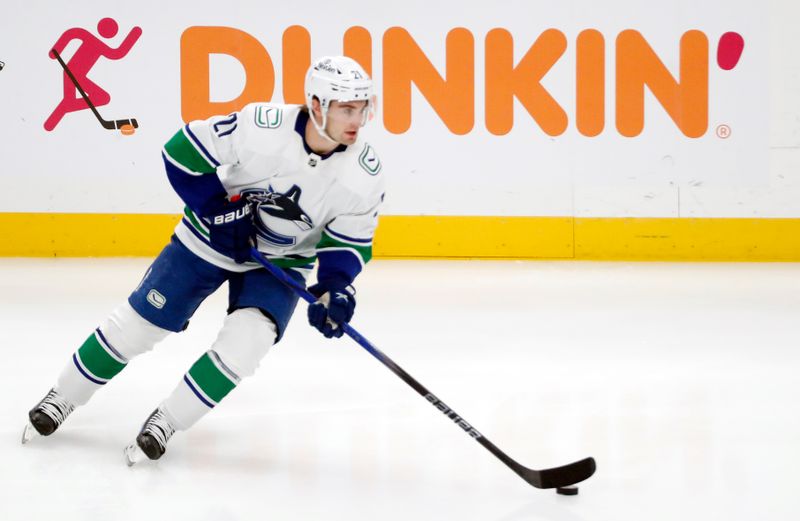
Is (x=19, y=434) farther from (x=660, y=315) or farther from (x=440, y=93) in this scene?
(x=440, y=93)

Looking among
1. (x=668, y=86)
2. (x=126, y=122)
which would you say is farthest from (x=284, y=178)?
(x=668, y=86)

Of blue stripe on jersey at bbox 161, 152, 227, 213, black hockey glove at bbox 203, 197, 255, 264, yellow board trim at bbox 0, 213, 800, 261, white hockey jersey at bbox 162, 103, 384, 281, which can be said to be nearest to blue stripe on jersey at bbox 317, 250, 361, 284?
white hockey jersey at bbox 162, 103, 384, 281

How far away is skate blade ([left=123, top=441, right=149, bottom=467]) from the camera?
2289 mm

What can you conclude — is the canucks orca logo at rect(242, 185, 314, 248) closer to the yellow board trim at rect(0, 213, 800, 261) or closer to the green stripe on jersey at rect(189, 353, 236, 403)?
the green stripe on jersey at rect(189, 353, 236, 403)

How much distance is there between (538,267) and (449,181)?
2.50 feet

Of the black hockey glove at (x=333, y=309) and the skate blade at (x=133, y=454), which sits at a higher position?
the black hockey glove at (x=333, y=309)

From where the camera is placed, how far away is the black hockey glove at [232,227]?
237cm

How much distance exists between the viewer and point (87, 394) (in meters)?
2.50

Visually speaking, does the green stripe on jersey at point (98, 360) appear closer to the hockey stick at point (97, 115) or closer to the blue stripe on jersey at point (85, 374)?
the blue stripe on jersey at point (85, 374)

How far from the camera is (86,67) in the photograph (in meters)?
6.17

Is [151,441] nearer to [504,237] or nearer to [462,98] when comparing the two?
[504,237]

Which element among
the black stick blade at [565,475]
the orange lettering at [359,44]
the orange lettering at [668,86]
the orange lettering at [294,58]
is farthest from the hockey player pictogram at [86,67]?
the black stick blade at [565,475]

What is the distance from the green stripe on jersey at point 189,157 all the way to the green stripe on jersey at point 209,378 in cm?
44

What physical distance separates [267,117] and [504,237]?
12.9 ft
